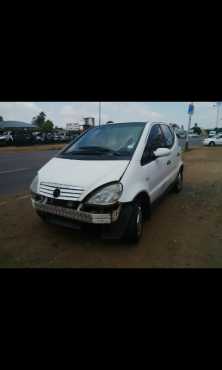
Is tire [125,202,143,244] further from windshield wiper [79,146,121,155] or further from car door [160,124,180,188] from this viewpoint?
car door [160,124,180,188]

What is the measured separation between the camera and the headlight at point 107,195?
2.36 meters

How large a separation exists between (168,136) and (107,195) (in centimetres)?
264

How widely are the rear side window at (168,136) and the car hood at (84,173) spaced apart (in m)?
1.86

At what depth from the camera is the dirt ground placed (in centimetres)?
255

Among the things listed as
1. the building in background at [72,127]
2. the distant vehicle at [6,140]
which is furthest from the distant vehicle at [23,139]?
the building in background at [72,127]

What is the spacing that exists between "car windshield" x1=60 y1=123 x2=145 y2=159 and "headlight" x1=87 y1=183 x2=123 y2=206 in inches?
22.2

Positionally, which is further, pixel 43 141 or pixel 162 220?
pixel 43 141

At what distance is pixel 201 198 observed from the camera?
4965 millimetres

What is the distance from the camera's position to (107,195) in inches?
93.9

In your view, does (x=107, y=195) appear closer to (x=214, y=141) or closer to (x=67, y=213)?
(x=67, y=213)
